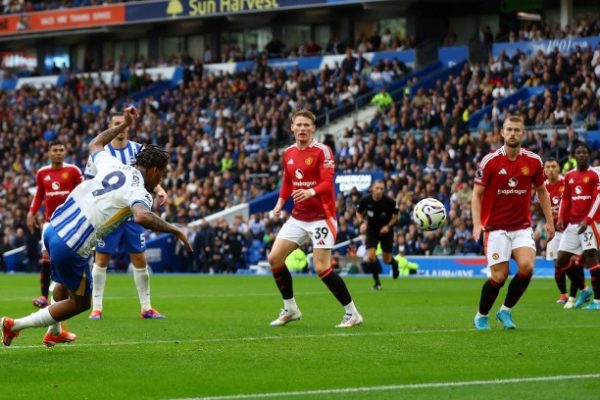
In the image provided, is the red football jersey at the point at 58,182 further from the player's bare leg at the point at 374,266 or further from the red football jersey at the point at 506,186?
the player's bare leg at the point at 374,266

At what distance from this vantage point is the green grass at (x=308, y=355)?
9211 mm

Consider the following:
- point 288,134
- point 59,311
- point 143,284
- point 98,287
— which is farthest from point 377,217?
point 288,134

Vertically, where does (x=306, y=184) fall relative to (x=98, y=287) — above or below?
above

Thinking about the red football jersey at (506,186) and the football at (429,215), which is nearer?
the red football jersey at (506,186)

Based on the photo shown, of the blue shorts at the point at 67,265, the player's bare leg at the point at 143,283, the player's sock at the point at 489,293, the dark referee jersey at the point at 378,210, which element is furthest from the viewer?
the dark referee jersey at the point at 378,210

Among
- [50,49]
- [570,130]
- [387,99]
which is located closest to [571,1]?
[387,99]

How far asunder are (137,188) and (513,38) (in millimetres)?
36207

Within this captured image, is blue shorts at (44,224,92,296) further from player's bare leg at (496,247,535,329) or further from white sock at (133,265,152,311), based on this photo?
white sock at (133,265,152,311)

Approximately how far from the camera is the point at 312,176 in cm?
1516

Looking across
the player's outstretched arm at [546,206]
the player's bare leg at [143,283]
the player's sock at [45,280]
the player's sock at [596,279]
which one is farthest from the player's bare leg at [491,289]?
the player's sock at [45,280]

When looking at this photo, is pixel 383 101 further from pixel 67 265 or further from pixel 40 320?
pixel 67 265

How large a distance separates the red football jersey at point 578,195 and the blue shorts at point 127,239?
6670 mm

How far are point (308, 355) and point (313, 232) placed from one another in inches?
147

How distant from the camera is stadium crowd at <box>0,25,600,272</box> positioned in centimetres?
3666
